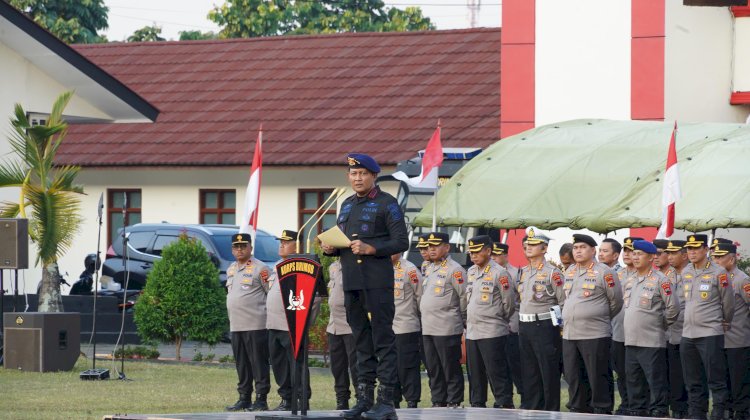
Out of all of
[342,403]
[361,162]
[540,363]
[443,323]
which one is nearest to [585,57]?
[443,323]

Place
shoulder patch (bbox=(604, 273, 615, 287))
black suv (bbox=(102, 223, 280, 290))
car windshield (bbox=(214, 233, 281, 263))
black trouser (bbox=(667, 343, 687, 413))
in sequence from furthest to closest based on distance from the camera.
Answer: black suv (bbox=(102, 223, 280, 290)), car windshield (bbox=(214, 233, 281, 263)), black trouser (bbox=(667, 343, 687, 413)), shoulder patch (bbox=(604, 273, 615, 287))

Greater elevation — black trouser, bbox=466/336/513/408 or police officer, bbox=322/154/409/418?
police officer, bbox=322/154/409/418

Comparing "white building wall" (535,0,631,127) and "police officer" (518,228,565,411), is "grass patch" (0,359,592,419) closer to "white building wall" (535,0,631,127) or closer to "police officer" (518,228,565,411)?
"police officer" (518,228,565,411)

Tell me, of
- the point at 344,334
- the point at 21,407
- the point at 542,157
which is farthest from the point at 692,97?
the point at 21,407

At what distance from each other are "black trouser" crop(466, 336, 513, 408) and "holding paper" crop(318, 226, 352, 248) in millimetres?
4835

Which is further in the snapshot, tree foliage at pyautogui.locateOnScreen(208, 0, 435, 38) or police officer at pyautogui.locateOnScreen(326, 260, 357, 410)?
tree foliage at pyautogui.locateOnScreen(208, 0, 435, 38)

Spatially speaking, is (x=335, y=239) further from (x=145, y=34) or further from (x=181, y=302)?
(x=145, y=34)

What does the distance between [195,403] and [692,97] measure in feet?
36.0

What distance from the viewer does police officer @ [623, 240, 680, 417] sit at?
16.1m

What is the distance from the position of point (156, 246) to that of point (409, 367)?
11506 mm

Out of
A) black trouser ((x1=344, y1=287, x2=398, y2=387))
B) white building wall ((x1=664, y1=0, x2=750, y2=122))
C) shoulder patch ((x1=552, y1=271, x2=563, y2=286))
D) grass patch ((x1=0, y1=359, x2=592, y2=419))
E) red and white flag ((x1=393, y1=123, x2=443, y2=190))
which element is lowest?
grass patch ((x1=0, y1=359, x2=592, y2=419))

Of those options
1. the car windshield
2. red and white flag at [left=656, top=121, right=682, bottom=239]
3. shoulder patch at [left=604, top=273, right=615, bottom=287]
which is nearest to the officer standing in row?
shoulder patch at [left=604, top=273, right=615, bottom=287]

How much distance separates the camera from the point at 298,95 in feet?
114

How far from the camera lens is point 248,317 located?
17.4 meters
